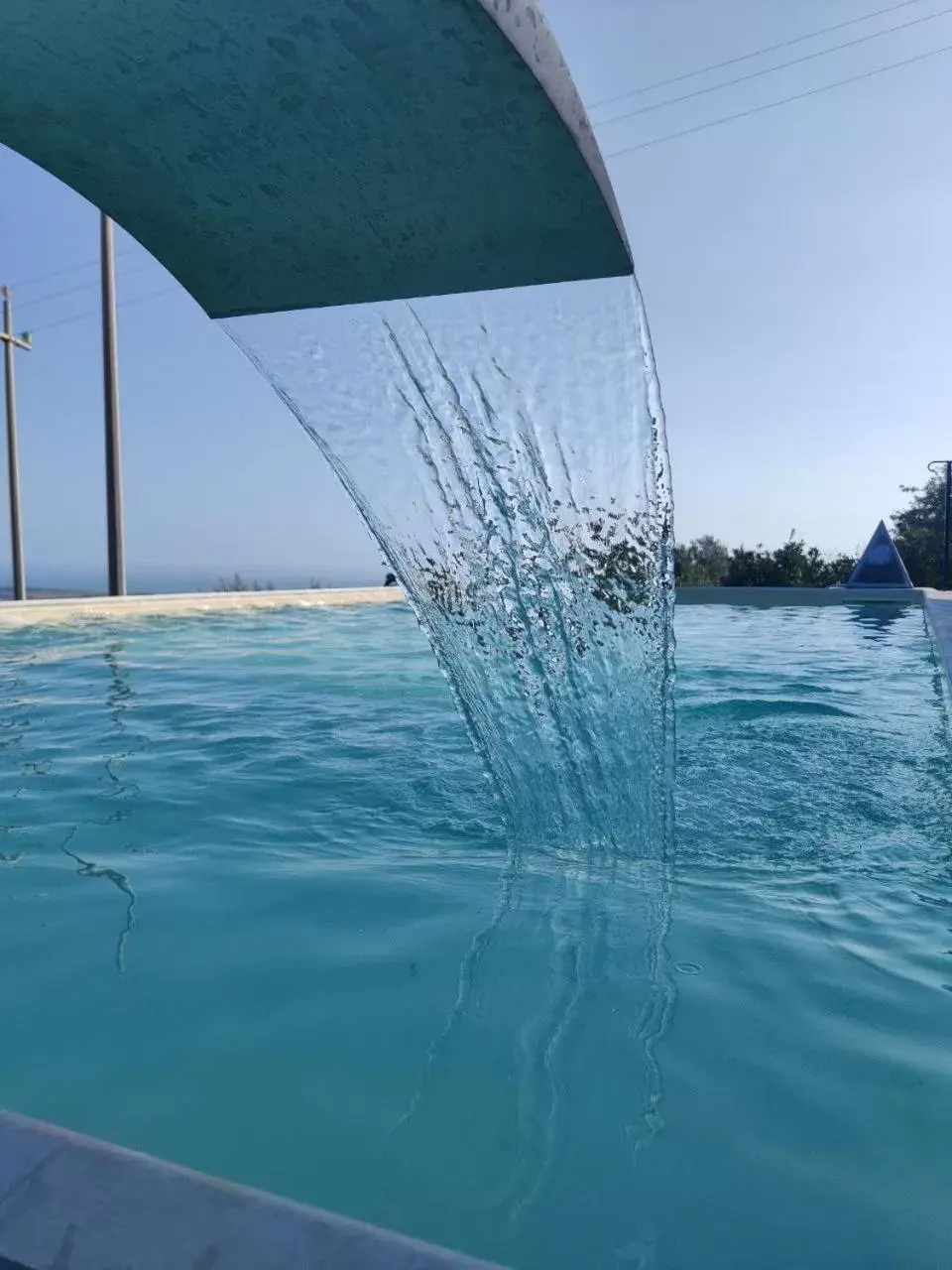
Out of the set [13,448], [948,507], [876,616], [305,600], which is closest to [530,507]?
[876,616]

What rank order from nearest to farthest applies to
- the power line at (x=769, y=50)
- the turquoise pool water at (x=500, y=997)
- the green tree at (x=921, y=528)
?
the turquoise pool water at (x=500, y=997)
the power line at (x=769, y=50)
the green tree at (x=921, y=528)

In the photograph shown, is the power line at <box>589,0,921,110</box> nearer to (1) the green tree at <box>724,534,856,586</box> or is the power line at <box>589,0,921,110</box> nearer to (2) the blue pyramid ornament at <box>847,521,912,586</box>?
(2) the blue pyramid ornament at <box>847,521,912,586</box>

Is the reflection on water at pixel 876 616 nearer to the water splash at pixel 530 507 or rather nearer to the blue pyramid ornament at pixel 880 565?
the blue pyramid ornament at pixel 880 565

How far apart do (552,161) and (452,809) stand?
2.63 meters

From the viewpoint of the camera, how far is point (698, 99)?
13938 mm

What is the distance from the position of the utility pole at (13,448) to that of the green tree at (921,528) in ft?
57.3

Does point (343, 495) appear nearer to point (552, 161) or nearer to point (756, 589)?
point (552, 161)

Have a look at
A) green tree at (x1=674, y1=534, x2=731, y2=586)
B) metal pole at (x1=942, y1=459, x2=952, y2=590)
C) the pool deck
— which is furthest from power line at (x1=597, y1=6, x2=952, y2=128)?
the pool deck

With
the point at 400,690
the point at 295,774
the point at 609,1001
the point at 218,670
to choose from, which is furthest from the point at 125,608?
the point at 609,1001

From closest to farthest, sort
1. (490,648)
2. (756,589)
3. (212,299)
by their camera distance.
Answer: (212,299), (490,648), (756,589)

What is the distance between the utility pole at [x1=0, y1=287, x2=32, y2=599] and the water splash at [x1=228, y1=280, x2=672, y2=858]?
14.5 metres

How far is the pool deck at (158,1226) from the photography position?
2.80ft

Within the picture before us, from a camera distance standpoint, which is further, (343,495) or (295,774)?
(295,774)

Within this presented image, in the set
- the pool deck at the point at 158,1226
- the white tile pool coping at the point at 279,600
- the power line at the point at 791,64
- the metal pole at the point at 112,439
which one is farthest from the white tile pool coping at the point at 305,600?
the pool deck at the point at 158,1226
